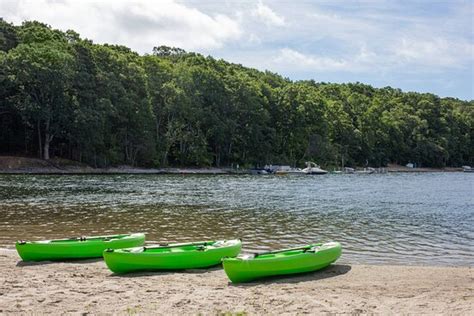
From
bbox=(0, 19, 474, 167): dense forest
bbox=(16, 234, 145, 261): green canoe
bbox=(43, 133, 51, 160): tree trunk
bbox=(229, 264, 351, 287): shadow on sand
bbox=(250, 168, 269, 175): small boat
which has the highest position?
bbox=(0, 19, 474, 167): dense forest

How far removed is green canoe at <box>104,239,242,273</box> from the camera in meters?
12.0

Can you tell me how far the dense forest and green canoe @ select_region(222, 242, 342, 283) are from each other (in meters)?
60.5

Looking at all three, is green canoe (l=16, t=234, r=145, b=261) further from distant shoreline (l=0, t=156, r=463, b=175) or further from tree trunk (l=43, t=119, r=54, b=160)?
tree trunk (l=43, t=119, r=54, b=160)

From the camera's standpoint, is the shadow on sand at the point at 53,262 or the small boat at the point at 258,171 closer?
the shadow on sand at the point at 53,262

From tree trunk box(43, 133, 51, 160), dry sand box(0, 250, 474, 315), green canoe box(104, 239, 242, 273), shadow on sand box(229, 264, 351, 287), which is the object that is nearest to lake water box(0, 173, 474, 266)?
shadow on sand box(229, 264, 351, 287)

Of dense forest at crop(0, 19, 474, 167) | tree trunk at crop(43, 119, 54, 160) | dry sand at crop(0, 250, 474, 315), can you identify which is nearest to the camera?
dry sand at crop(0, 250, 474, 315)

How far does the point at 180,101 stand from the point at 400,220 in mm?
61963

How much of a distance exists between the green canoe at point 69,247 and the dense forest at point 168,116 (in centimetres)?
5695

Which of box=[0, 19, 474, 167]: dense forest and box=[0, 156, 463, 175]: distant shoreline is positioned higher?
box=[0, 19, 474, 167]: dense forest

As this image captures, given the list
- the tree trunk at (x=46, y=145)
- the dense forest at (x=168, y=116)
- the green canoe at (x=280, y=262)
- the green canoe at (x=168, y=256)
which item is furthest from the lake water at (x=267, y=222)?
the dense forest at (x=168, y=116)

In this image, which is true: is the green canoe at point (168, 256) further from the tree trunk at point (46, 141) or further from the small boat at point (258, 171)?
the small boat at point (258, 171)

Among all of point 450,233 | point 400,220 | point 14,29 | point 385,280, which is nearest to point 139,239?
point 385,280

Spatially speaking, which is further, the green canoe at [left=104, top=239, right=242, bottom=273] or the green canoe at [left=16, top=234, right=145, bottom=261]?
the green canoe at [left=16, top=234, right=145, bottom=261]

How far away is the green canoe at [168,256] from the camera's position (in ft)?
39.4
